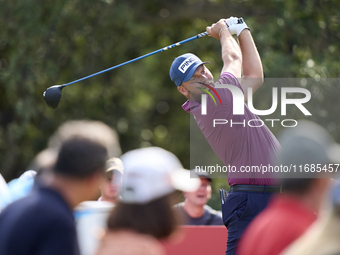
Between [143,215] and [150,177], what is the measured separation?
0.53 feet

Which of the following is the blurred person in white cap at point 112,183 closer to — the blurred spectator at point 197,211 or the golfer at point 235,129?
the golfer at point 235,129

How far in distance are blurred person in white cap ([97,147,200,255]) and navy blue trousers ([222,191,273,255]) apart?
215cm

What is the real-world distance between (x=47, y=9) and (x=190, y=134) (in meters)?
5.26

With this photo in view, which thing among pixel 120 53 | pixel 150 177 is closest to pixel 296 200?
pixel 150 177

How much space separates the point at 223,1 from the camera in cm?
1234

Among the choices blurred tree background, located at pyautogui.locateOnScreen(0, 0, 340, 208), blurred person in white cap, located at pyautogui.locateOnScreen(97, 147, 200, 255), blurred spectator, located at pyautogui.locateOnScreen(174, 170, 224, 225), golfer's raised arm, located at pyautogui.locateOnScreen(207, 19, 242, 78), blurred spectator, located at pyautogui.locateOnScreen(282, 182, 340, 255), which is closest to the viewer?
blurred spectator, located at pyautogui.locateOnScreen(282, 182, 340, 255)

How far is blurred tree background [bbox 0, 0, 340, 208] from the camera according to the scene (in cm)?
1037

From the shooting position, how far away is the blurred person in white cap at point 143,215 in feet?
7.89

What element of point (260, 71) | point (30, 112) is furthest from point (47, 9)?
point (260, 71)

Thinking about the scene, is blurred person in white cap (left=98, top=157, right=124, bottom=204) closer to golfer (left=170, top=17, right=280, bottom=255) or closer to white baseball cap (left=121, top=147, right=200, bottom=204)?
golfer (left=170, top=17, right=280, bottom=255)

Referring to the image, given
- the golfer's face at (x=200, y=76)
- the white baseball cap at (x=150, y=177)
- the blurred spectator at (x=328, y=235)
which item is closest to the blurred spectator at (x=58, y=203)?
the white baseball cap at (x=150, y=177)

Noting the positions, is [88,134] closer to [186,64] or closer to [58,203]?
[58,203]

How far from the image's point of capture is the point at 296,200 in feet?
8.77

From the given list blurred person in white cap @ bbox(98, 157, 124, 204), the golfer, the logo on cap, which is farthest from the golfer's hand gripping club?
blurred person in white cap @ bbox(98, 157, 124, 204)
